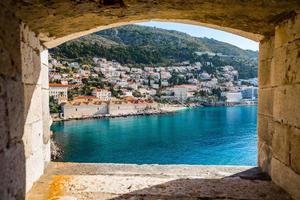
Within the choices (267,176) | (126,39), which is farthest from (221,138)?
(126,39)

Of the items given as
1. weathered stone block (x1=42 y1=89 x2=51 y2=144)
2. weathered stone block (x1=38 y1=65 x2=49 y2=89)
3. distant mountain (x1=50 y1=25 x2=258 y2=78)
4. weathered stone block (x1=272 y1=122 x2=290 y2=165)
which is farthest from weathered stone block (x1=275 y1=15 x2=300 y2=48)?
distant mountain (x1=50 y1=25 x2=258 y2=78)

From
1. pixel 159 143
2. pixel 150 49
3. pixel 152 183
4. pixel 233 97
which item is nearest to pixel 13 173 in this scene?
pixel 152 183

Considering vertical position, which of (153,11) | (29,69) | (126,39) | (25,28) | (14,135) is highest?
(126,39)

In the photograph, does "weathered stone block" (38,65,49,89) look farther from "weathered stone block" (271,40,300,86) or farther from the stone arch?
"weathered stone block" (271,40,300,86)

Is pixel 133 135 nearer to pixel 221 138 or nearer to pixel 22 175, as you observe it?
pixel 221 138

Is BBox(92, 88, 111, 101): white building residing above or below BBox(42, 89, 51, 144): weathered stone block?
above

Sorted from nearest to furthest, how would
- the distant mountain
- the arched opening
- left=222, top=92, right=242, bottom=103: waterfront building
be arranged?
the arched opening, left=222, top=92, right=242, bottom=103: waterfront building, the distant mountain

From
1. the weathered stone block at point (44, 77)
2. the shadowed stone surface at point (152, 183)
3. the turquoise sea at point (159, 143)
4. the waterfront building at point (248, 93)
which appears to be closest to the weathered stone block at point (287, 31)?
the shadowed stone surface at point (152, 183)

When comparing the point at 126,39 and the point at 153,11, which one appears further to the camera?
the point at 126,39

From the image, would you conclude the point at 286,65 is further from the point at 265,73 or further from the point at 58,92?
the point at 58,92
